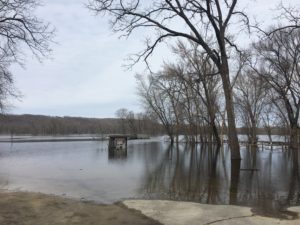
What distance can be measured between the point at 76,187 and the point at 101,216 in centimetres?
531

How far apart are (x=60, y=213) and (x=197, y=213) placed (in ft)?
9.10

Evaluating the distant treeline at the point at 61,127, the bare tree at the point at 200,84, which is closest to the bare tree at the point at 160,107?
the bare tree at the point at 200,84

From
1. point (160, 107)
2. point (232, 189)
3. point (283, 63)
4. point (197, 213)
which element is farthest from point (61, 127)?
point (197, 213)

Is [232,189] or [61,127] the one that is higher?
[61,127]

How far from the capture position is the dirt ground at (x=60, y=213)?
7.63 meters

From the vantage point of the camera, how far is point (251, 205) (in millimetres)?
9508

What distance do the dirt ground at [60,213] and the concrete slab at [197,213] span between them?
0.34 m

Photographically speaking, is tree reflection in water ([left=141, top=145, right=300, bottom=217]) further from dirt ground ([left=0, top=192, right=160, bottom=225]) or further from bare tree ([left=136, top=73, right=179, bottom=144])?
bare tree ([left=136, top=73, right=179, bottom=144])

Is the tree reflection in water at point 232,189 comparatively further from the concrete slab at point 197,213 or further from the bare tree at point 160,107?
the bare tree at point 160,107

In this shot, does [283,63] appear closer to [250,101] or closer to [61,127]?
[250,101]

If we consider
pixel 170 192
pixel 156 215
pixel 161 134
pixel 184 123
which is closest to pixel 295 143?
Answer: pixel 184 123

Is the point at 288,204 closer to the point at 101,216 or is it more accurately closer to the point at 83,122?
the point at 101,216

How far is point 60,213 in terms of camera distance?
27.1 ft

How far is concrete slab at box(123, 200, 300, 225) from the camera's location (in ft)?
24.7
